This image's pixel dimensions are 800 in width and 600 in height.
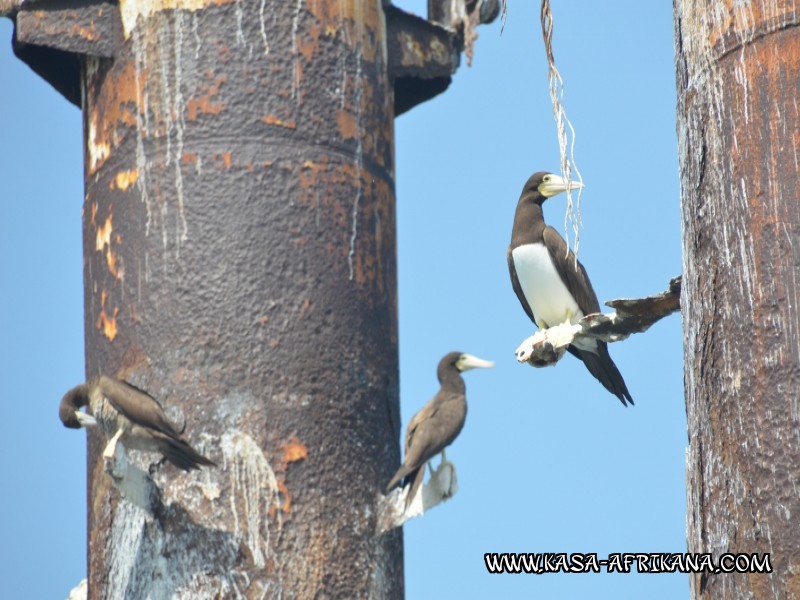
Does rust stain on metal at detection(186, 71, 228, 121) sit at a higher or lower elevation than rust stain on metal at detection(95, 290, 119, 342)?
higher

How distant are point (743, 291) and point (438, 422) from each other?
16.6ft

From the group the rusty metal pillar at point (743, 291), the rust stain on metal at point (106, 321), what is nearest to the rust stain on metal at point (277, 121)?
the rust stain on metal at point (106, 321)

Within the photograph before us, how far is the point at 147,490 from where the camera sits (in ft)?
26.8

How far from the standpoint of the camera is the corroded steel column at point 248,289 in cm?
814

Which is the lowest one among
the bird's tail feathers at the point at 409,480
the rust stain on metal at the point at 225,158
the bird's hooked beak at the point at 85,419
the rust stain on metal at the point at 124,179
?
the bird's tail feathers at the point at 409,480

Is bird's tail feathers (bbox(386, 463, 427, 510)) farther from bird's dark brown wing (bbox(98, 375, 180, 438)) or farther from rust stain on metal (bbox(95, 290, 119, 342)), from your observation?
rust stain on metal (bbox(95, 290, 119, 342))

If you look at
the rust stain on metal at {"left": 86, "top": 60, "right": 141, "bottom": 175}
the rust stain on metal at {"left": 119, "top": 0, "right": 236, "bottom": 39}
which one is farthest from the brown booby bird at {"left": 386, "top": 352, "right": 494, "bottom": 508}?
the rust stain on metal at {"left": 119, "top": 0, "right": 236, "bottom": 39}

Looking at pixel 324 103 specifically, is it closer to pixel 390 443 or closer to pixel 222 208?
pixel 222 208

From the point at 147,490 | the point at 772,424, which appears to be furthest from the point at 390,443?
the point at 772,424

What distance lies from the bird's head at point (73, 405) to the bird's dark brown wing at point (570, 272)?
137 inches

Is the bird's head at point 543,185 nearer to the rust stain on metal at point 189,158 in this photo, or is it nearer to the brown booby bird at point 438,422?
the brown booby bird at point 438,422

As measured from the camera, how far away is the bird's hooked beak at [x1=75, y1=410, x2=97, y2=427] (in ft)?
28.3

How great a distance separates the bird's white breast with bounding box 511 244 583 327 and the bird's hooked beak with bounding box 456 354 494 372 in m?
0.60

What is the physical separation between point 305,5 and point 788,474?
5.63m
